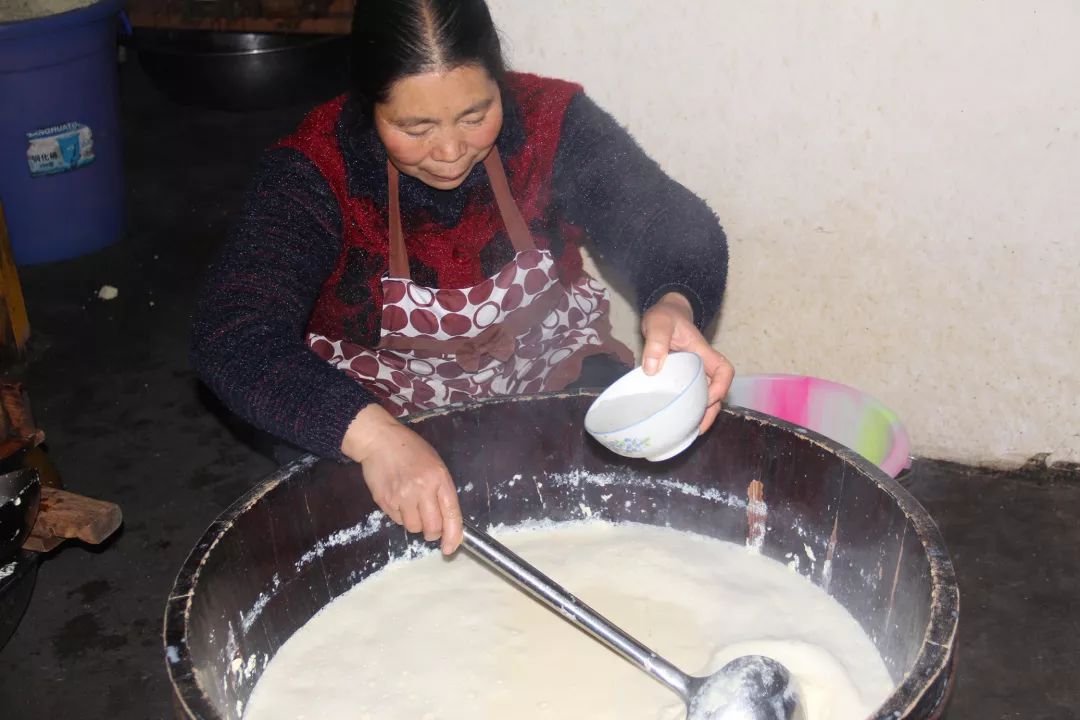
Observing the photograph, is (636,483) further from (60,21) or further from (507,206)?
(60,21)

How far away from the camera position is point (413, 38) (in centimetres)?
174

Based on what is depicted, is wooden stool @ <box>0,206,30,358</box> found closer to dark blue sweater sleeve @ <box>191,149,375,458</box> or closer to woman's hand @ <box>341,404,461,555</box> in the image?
dark blue sweater sleeve @ <box>191,149,375,458</box>

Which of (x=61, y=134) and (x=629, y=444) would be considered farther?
(x=61, y=134)

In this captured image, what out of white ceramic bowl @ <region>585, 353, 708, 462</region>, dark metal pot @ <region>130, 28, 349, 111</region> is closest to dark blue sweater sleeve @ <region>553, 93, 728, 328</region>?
white ceramic bowl @ <region>585, 353, 708, 462</region>

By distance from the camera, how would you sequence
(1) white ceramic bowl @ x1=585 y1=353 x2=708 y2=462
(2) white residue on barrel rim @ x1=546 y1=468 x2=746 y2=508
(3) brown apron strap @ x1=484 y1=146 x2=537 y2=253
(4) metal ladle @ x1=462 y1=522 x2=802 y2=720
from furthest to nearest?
1. (3) brown apron strap @ x1=484 y1=146 x2=537 y2=253
2. (2) white residue on barrel rim @ x1=546 y1=468 x2=746 y2=508
3. (1) white ceramic bowl @ x1=585 y1=353 x2=708 y2=462
4. (4) metal ladle @ x1=462 y1=522 x2=802 y2=720

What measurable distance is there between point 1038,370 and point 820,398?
530 mm

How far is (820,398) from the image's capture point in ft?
9.45

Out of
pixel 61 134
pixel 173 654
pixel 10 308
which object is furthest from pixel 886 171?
pixel 61 134

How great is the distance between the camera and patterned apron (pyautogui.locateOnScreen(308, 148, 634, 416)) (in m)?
2.17

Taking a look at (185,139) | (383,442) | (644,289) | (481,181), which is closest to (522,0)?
(481,181)

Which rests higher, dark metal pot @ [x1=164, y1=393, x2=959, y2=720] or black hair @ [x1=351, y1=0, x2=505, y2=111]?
black hair @ [x1=351, y1=0, x2=505, y2=111]

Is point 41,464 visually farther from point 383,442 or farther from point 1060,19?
point 1060,19

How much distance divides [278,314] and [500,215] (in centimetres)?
52

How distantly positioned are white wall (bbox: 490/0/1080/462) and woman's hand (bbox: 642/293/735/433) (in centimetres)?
99
